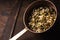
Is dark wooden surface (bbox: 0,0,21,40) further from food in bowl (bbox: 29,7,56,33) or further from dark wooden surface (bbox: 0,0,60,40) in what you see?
food in bowl (bbox: 29,7,56,33)

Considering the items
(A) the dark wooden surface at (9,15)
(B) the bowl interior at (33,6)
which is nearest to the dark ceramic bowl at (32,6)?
(B) the bowl interior at (33,6)

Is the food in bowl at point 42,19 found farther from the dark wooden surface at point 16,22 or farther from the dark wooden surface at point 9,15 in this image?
the dark wooden surface at point 9,15

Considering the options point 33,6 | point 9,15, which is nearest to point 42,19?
point 33,6

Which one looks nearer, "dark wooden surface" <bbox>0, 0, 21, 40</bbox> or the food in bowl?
the food in bowl

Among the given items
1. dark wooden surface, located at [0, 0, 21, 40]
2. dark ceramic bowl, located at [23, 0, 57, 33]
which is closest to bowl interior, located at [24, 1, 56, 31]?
dark ceramic bowl, located at [23, 0, 57, 33]

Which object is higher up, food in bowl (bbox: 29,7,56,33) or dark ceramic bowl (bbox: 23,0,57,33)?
dark ceramic bowl (bbox: 23,0,57,33)

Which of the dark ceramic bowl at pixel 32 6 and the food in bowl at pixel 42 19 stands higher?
the dark ceramic bowl at pixel 32 6
